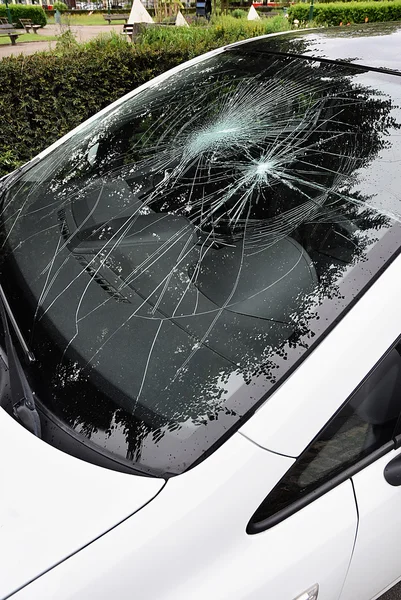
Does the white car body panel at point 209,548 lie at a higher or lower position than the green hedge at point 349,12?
lower

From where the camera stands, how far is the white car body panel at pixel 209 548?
0.93 meters

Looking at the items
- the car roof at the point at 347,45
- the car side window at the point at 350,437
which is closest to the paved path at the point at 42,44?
the car roof at the point at 347,45

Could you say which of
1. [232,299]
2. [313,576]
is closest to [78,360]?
[232,299]

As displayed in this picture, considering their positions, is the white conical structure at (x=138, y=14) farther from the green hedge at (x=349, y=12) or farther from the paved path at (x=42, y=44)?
the green hedge at (x=349, y=12)

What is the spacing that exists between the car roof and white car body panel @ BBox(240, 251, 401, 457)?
94 cm

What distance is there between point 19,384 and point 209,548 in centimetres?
60

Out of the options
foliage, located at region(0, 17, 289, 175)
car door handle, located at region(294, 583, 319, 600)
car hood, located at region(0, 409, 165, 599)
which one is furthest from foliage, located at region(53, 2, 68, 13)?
car door handle, located at region(294, 583, 319, 600)

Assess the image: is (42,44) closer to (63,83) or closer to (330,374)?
(63,83)

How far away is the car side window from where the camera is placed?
3.45ft

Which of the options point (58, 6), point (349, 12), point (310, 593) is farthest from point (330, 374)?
point (58, 6)

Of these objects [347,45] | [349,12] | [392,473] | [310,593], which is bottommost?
[310,593]

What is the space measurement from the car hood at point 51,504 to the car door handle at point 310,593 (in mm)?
384

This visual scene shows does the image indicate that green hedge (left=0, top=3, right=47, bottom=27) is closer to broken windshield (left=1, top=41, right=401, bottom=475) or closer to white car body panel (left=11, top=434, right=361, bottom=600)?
broken windshield (left=1, top=41, right=401, bottom=475)

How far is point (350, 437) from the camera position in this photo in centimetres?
115
